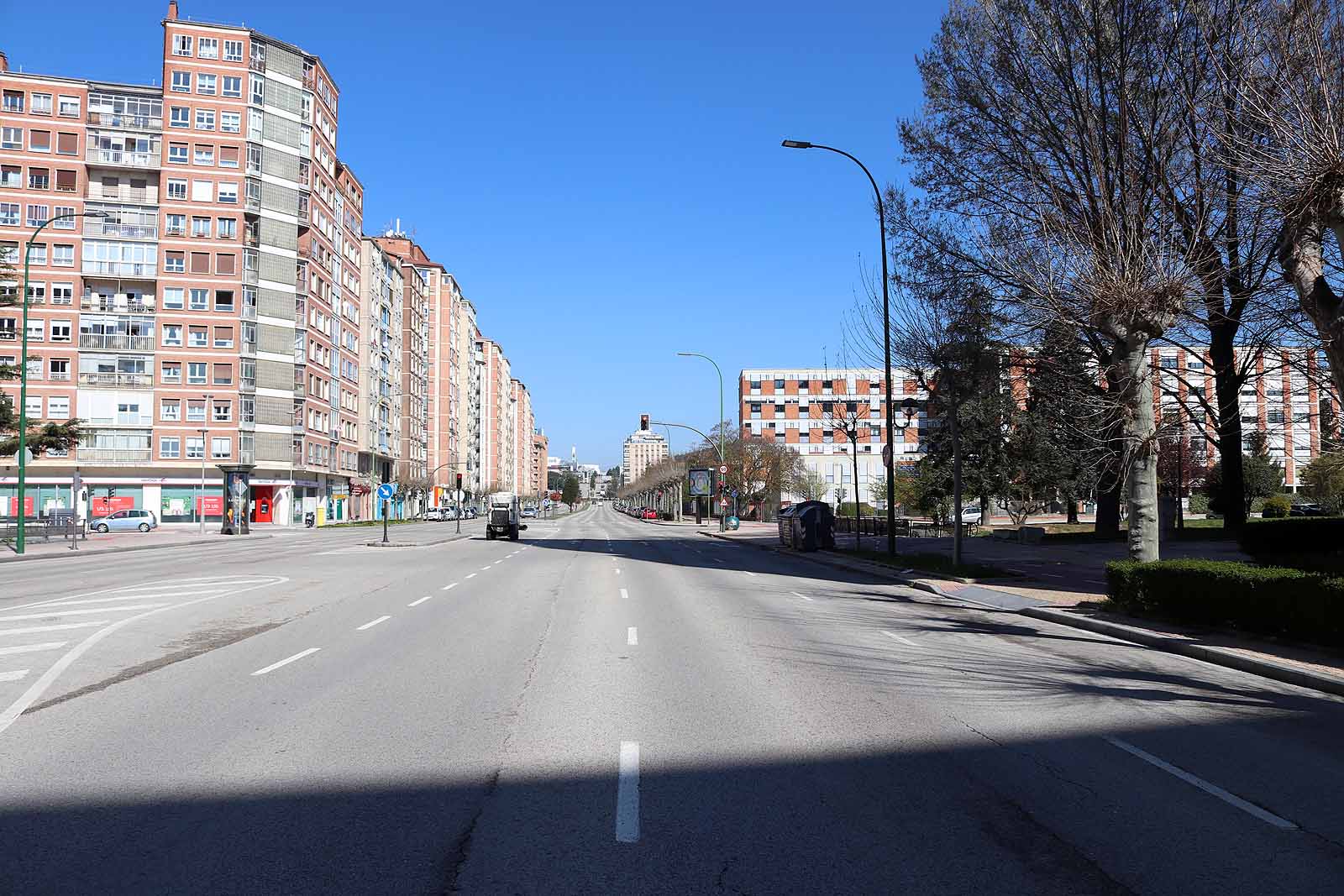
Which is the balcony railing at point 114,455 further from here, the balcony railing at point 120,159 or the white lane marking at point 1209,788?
the white lane marking at point 1209,788

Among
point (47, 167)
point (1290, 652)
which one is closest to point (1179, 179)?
point (1290, 652)

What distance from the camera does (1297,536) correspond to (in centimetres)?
2284

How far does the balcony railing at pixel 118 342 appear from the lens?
6638 cm

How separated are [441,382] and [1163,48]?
115380 mm

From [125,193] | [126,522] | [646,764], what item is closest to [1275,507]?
[646,764]

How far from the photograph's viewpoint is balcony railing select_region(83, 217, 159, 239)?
6650cm

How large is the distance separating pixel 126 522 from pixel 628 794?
212ft

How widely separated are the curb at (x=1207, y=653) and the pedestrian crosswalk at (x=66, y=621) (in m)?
11.5

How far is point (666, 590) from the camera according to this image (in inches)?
811

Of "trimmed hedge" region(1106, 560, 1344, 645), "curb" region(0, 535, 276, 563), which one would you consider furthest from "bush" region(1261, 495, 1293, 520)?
"curb" region(0, 535, 276, 563)

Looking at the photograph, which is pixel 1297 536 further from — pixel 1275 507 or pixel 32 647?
pixel 1275 507

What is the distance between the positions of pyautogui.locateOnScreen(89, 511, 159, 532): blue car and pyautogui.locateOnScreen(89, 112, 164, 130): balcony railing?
27.1 metres

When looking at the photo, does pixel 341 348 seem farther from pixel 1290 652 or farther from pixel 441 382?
pixel 1290 652

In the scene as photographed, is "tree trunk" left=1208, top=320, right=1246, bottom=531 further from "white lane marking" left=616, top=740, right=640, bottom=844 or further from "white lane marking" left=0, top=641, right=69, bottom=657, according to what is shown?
"white lane marking" left=0, top=641, right=69, bottom=657
